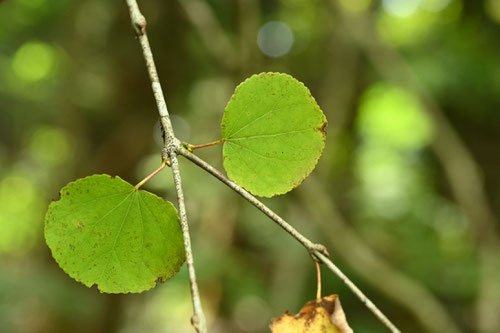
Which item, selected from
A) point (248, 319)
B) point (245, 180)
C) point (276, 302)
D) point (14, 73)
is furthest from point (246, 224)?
point (245, 180)

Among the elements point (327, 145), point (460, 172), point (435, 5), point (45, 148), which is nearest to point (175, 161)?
point (460, 172)

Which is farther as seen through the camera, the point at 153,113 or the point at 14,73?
the point at 14,73

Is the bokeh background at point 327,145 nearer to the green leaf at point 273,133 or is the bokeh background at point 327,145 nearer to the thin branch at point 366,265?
the thin branch at point 366,265

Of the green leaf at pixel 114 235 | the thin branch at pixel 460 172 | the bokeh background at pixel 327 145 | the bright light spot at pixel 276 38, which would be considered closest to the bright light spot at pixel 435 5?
the bokeh background at pixel 327 145

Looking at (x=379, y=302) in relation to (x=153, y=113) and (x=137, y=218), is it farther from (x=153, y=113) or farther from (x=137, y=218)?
(x=137, y=218)

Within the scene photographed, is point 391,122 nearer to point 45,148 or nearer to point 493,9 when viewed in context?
point 493,9
